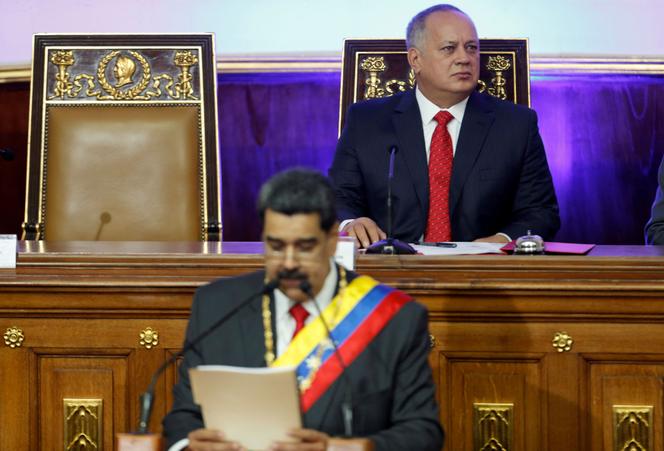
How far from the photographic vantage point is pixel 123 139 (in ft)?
12.5

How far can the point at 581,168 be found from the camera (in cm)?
453

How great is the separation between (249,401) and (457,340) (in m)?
0.83

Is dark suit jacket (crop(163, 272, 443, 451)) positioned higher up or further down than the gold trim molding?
further down

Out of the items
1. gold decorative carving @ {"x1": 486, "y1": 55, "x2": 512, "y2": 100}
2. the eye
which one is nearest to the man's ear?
gold decorative carving @ {"x1": 486, "y1": 55, "x2": 512, "y2": 100}

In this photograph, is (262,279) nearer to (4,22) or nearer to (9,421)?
(9,421)

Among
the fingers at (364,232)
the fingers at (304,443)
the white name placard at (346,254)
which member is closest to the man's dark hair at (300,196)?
the fingers at (304,443)

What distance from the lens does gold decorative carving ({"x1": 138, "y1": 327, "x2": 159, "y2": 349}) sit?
2572mm

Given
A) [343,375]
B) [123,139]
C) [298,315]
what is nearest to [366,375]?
[343,375]

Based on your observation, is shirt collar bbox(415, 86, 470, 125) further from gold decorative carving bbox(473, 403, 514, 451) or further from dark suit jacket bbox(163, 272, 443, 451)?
dark suit jacket bbox(163, 272, 443, 451)

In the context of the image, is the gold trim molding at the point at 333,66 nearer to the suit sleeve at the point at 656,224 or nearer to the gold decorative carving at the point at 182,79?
the gold decorative carving at the point at 182,79

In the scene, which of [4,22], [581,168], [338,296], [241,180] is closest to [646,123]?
[581,168]

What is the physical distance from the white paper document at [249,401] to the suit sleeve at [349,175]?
1772 millimetres

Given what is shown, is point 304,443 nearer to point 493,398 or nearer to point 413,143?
point 493,398

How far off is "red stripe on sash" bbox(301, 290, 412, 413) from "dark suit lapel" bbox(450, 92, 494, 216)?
154cm
